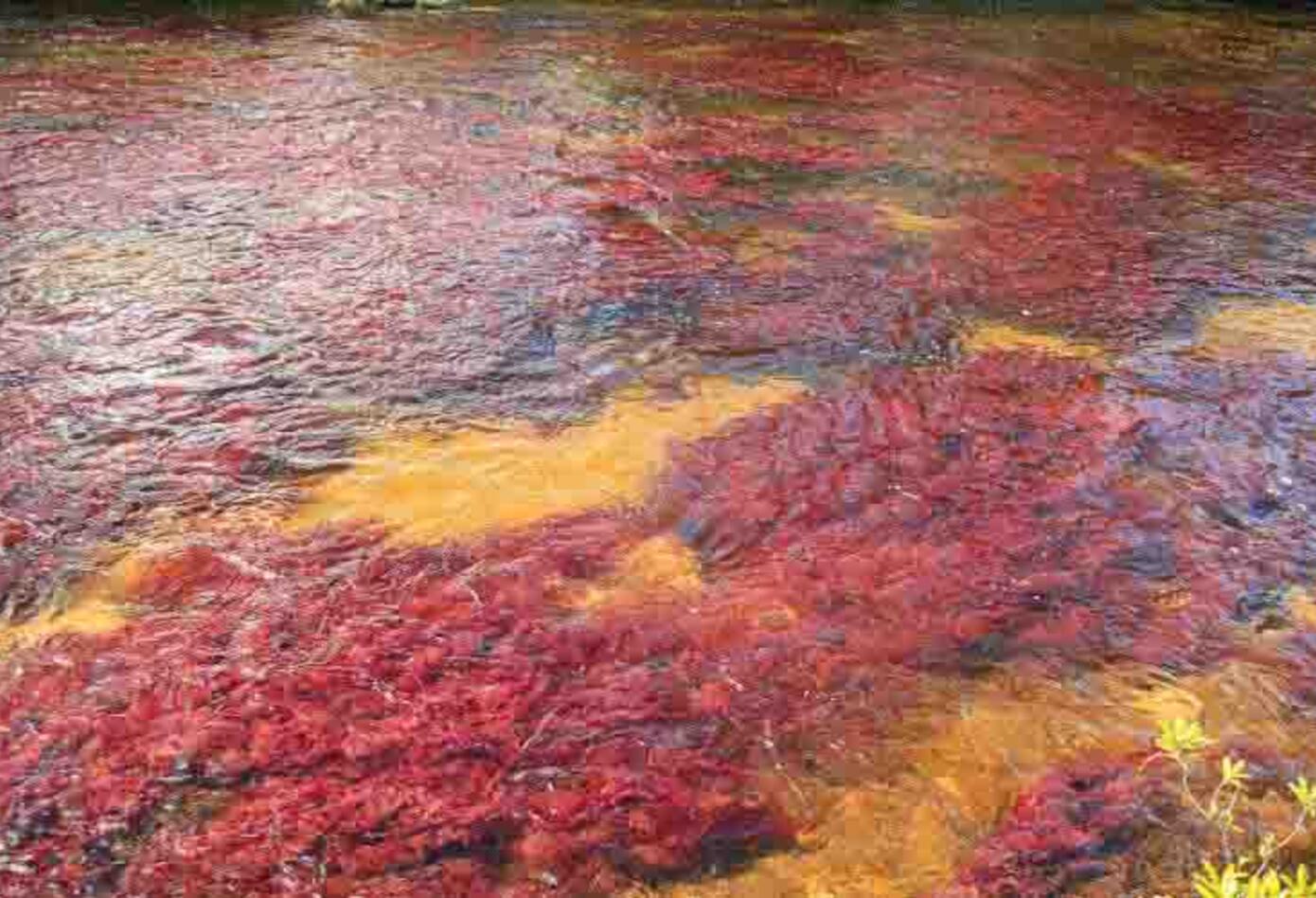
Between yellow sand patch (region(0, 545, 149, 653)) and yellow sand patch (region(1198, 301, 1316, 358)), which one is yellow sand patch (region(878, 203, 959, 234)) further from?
yellow sand patch (region(0, 545, 149, 653))

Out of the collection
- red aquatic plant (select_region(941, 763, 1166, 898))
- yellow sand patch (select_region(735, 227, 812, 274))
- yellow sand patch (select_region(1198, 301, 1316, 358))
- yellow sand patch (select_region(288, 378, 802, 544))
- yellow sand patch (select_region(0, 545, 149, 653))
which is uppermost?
yellow sand patch (select_region(735, 227, 812, 274))

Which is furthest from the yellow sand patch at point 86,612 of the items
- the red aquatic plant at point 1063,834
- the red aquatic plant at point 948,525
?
the red aquatic plant at point 1063,834

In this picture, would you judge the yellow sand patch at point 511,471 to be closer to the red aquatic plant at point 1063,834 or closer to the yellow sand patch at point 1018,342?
the yellow sand patch at point 1018,342

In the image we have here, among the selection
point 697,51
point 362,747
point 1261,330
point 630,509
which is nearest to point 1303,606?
point 630,509

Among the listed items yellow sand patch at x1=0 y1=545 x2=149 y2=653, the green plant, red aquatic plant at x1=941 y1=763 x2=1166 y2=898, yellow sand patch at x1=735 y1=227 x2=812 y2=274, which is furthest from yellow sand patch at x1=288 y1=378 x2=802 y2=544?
the green plant

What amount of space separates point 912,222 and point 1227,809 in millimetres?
4051

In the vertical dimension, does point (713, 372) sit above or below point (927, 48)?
below

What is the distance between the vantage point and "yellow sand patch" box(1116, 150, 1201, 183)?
6.91 m

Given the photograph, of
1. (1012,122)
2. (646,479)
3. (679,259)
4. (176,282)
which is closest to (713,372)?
(646,479)

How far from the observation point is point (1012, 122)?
788cm

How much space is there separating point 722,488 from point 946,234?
2.87 m

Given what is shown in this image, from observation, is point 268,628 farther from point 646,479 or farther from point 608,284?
point 608,284

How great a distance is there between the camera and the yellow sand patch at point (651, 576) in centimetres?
297

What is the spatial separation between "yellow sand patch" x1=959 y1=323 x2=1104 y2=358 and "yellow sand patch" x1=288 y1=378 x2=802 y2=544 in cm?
101
